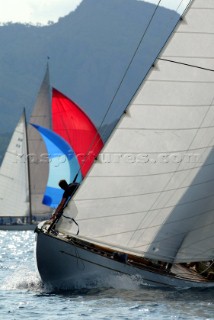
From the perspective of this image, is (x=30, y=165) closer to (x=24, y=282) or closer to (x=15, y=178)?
(x=15, y=178)

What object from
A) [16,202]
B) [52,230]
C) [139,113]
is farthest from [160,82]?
[16,202]

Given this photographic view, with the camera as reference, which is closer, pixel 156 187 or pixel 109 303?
pixel 109 303

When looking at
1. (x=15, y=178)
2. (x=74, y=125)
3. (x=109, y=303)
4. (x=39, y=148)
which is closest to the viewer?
(x=109, y=303)

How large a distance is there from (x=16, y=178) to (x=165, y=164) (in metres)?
41.5

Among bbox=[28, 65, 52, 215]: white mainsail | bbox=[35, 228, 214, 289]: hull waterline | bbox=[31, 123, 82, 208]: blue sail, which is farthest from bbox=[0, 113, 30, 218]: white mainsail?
bbox=[35, 228, 214, 289]: hull waterline

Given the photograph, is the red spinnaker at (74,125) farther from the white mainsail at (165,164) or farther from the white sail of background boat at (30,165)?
the white mainsail at (165,164)

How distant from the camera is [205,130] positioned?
21203 millimetres

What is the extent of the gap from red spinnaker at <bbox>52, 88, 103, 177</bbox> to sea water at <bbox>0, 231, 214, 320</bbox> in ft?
79.2

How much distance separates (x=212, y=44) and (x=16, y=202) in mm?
44405

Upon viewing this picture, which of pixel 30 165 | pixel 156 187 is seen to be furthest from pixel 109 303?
pixel 30 165

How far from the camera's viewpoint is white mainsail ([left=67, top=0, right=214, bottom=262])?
20531 mm

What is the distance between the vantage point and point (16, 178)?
62094 mm

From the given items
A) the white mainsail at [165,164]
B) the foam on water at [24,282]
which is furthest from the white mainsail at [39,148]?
the white mainsail at [165,164]

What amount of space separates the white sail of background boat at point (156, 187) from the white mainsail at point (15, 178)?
37.8 metres
